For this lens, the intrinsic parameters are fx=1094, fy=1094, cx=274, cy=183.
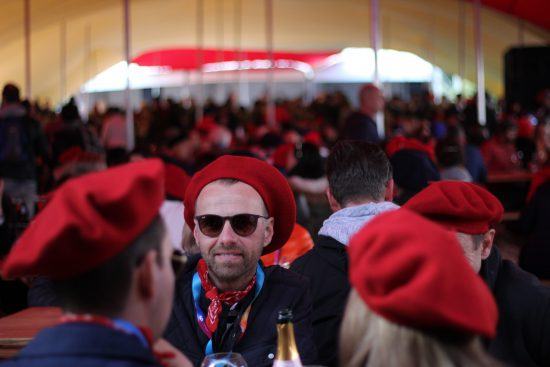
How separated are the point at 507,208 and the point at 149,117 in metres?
10.5

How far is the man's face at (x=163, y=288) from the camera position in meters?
2.21

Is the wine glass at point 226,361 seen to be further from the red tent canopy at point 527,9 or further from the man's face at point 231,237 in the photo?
the red tent canopy at point 527,9

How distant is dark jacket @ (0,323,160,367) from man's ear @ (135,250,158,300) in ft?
0.31

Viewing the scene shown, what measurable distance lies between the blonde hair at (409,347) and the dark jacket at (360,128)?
703 cm

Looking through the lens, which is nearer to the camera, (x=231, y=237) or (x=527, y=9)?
(x=231, y=237)

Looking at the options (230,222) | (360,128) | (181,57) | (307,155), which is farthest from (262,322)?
(181,57)

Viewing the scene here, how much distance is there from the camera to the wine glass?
311cm

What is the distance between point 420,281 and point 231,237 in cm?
196

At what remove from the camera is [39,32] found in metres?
28.0

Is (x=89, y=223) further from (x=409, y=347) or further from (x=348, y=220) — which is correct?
(x=348, y=220)

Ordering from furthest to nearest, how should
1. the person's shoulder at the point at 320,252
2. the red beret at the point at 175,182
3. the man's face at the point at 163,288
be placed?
the red beret at the point at 175,182 → the person's shoulder at the point at 320,252 → the man's face at the point at 163,288

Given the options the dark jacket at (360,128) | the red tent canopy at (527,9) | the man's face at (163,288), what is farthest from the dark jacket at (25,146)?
the red tent canopy at (527,9)

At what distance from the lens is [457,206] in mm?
3432

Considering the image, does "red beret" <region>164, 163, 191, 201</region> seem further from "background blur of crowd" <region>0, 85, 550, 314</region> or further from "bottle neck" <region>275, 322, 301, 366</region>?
"bottle neck" <region>275, 322, 301, 366</region>
